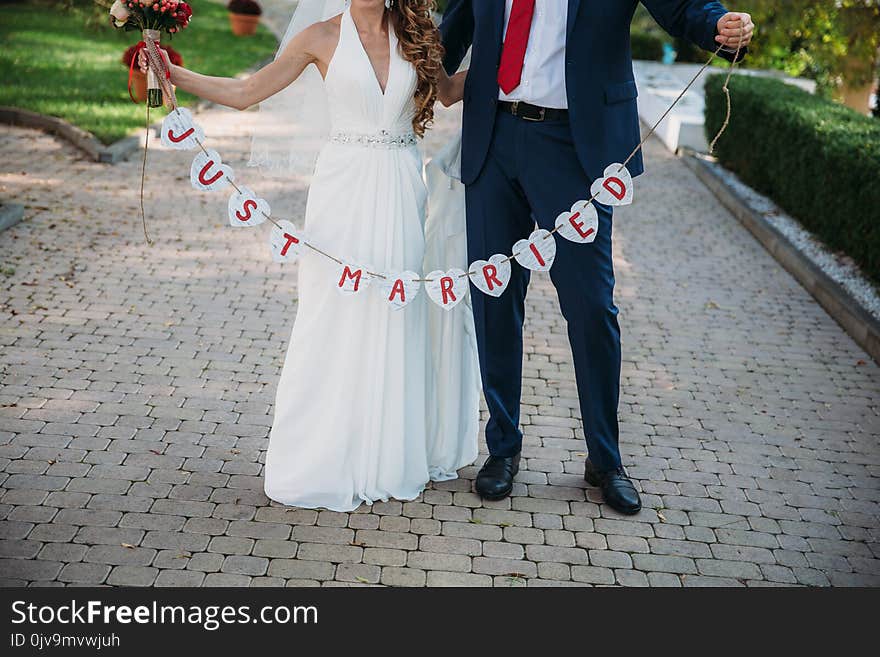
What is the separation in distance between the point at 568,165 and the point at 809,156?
592 cm

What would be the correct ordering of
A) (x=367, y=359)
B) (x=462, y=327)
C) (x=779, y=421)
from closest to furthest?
(x=367, y=359)
(x=462, y=327)
(x=779, y=421)

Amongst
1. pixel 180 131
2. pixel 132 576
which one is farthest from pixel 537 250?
pixel 132 576

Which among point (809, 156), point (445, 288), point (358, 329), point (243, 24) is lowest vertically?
point (243, 24)

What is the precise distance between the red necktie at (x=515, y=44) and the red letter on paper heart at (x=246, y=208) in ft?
3.75

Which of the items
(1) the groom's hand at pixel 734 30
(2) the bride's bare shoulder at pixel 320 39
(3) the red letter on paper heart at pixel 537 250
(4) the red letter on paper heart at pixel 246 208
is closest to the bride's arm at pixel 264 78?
(2) the bride's bare shoulder at pixel 320 39

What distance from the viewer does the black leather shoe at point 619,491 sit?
14.2ft

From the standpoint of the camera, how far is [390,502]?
4297 millimetres

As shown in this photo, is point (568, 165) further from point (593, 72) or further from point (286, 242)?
point (286, 242)

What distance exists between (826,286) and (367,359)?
4.89m

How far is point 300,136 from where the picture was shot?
4324 millimetres

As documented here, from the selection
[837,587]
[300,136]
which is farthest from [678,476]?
[300,136]

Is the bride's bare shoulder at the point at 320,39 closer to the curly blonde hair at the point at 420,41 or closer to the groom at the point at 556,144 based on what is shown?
the curly blonde hair at the point at 420,41

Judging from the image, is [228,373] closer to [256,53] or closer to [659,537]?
[659,537]
